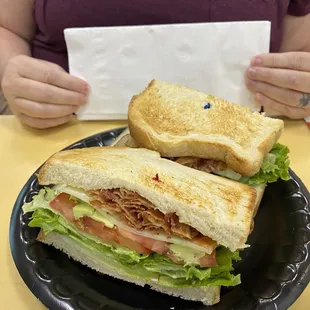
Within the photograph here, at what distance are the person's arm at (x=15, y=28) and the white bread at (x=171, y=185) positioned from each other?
0.85 meters

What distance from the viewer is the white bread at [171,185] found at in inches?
42.1

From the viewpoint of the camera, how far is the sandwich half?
55.0 inches

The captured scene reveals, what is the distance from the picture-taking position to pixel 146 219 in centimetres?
114

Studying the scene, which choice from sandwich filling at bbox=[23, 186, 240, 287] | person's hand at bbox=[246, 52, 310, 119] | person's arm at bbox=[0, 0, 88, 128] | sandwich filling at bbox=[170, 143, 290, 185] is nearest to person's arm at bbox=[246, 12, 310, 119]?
person's hand at bbox=[246, 52, 310, 119]

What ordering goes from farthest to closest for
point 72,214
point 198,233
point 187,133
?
point 187,133 < point 72,214 < point 198,233

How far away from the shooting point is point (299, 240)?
1.21 meters

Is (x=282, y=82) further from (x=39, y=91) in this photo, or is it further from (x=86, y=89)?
(x=39, y=91)

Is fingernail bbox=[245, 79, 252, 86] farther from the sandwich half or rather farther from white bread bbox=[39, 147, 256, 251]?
white bread bbox=[39, 147, 256, 251]

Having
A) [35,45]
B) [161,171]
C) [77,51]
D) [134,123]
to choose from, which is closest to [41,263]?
[161,171]

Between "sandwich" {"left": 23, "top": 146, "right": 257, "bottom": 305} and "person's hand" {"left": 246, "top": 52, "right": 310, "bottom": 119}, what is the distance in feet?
1.94

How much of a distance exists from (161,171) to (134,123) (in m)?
0.35

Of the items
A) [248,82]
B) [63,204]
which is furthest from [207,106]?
[63,204]

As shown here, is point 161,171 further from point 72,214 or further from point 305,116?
point 305,116

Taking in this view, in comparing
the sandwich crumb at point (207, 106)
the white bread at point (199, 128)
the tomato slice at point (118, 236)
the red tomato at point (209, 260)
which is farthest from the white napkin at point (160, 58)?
the red tomato at point (209, 260)
